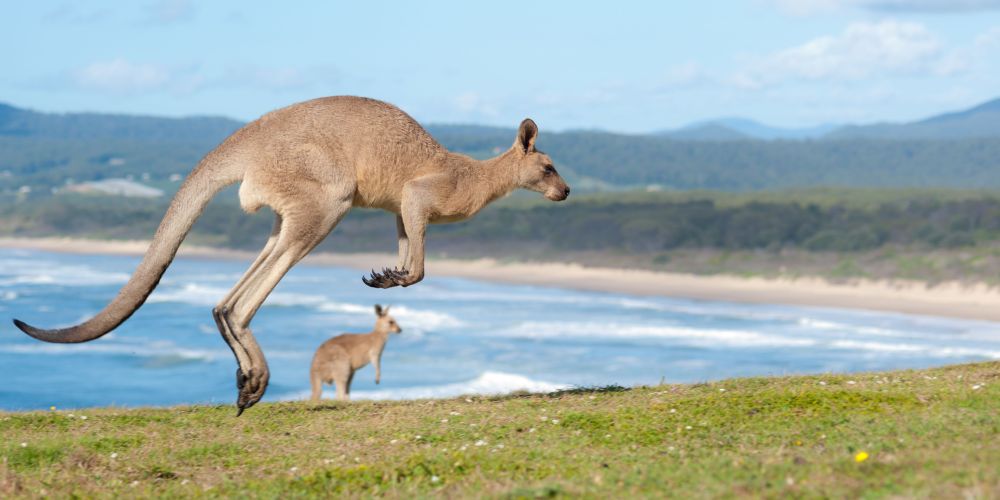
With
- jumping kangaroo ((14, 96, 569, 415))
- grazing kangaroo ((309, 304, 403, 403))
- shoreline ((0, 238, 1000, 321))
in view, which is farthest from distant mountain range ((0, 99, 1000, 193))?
jumping kangaroo ((14, 96, 569, 415))

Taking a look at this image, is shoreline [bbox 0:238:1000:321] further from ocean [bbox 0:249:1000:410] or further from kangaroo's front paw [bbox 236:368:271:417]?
kangaroo's front paw [bbox 236:368:271:417]

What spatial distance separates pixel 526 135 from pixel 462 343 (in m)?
24.8

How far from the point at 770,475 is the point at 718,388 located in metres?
4.16

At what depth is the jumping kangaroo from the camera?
9.03 meters

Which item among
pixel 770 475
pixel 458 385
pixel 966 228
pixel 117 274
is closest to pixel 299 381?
pixel 458 385

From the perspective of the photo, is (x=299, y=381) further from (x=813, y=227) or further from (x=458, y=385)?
(x=813, y=227)

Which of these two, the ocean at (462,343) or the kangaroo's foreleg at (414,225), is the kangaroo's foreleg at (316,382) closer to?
the ocean at (462,343)

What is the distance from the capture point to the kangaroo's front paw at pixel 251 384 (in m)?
9.09

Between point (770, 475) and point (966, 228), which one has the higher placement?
point (966, 228)

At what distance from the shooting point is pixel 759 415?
8820mm

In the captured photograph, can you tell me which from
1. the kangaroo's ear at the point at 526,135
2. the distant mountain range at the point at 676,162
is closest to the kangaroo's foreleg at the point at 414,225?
the kangaroo's ear at the point at 526,135

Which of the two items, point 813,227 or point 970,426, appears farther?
point 813,227

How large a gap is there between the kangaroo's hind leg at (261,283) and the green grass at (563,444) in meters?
0.47

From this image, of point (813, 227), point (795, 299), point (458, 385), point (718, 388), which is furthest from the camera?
point (813, 227)
